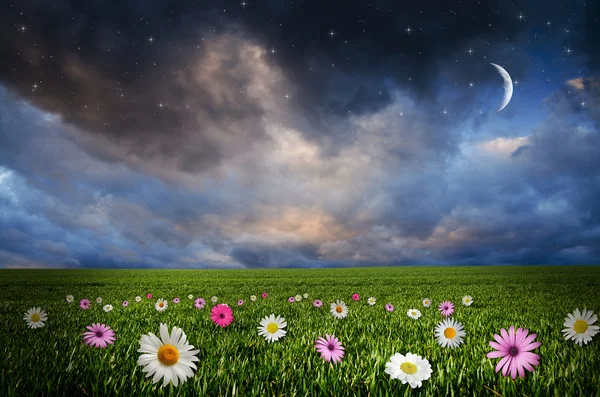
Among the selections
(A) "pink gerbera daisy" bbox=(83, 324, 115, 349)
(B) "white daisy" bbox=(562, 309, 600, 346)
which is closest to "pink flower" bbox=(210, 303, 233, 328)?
(A) "pink gerbera daisy" bbox=(83, 324, 115, 349)

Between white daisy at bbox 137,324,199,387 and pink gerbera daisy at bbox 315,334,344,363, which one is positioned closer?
white daisy at bbox 137,324,199,387

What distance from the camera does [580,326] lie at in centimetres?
317

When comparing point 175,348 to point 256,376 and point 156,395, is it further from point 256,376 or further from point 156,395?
point 256,376

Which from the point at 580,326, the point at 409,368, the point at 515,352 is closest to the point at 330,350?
the point at 409,368

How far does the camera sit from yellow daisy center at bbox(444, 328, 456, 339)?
146 inches

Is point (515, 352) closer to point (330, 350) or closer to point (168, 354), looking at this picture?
point (330, 350)

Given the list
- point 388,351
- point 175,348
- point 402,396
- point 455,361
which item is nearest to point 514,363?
point 402,396

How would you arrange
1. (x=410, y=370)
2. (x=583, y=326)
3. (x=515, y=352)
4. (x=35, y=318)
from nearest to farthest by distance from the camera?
(x=515, y=352)
(x=410, y=370)
(x=583, y=326)
(x=35, y=318)

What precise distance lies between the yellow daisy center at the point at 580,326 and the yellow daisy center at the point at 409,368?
203cm

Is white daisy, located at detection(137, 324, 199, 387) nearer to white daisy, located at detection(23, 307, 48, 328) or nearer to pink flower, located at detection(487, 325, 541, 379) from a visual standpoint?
pink flower, located at detection(487, 325, 541, 379)

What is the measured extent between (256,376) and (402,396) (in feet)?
3.64

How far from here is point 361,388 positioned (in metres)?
2.53

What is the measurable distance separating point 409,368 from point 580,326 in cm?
212

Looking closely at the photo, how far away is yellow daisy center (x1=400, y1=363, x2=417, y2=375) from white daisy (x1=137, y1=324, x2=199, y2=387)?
1.35 meters
